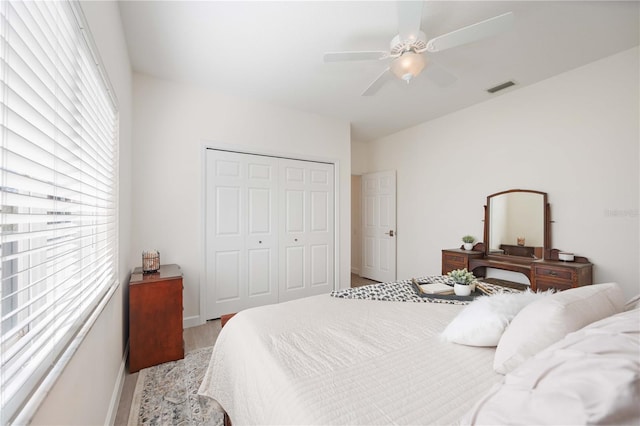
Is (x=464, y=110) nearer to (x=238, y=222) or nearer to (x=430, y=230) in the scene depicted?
(x=430, y=230)

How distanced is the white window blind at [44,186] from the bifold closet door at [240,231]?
5.70 ft

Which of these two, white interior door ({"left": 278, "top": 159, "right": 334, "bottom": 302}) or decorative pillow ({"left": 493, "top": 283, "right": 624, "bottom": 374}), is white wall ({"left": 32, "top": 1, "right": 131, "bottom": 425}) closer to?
decorative pillow ({"left": 493, "top": 283, "right": 624, "bottom": 374})

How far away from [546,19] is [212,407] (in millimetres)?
3654

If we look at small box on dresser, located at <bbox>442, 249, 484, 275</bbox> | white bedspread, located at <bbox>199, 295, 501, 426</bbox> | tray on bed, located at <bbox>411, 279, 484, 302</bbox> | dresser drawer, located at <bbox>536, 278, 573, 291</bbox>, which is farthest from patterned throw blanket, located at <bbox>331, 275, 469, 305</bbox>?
small box on dresser, located at <bbox>442, 249, 484, 275</bbox>

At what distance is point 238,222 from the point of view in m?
3.35

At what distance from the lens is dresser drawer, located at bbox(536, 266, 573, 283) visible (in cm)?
251

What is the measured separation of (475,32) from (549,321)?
1.75 meters

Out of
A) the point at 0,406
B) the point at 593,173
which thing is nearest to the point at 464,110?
the point at 593,173

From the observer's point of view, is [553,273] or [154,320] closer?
[154,320]

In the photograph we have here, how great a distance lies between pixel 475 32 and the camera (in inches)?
67.5

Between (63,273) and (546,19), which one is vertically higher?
(546,19)

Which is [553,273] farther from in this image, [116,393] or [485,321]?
[116,393]

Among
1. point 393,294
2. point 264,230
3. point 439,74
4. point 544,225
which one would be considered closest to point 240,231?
point 264,230

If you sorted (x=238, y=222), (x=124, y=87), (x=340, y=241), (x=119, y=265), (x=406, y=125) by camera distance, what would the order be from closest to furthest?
(x=119, y=265)
(x=124, y=87)
(x=238, y=222)
(x=340, y=241)
(x=406, y=125)
